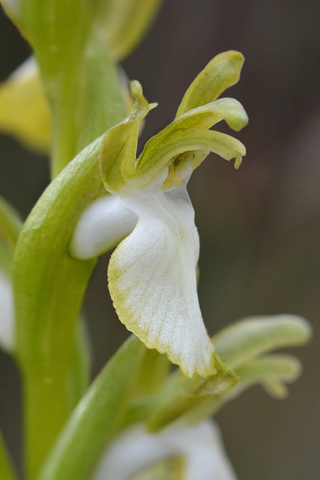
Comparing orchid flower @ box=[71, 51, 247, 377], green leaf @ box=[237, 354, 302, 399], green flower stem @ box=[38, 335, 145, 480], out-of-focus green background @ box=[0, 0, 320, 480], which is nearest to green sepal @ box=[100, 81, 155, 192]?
orchid flower @ box=[71, 51, 247, 377]

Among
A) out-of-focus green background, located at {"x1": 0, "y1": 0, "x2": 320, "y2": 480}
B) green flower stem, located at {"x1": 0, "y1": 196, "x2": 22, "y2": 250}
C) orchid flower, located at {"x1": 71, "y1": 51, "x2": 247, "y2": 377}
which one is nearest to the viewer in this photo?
orchid flower, located at {"x1": 71, "y1": 51, "x2": 247, "y2": 377}

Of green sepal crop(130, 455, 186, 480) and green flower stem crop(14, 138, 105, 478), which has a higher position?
green flower stem crop(14, 138, 105, 478)

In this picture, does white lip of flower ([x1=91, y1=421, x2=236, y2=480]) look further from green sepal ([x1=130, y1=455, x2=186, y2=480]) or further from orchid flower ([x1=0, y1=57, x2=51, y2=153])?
orchid flower ([x1=0, y1=57, x2=51, y2=153])

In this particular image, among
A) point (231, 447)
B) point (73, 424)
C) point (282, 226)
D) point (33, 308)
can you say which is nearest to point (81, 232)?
point (33, 308)

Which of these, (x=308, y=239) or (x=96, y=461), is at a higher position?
(x=96, y=461)

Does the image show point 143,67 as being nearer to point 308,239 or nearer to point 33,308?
point 308,239

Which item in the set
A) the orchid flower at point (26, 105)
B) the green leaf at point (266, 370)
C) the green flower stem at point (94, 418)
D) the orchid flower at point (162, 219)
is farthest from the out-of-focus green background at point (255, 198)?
the orchid flower at point (162, 219)

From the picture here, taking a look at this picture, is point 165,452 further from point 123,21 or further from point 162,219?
point 123,21

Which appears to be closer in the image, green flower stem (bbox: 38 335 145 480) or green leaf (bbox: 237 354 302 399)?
green flower stem (bbox: 38 335 145 480)
